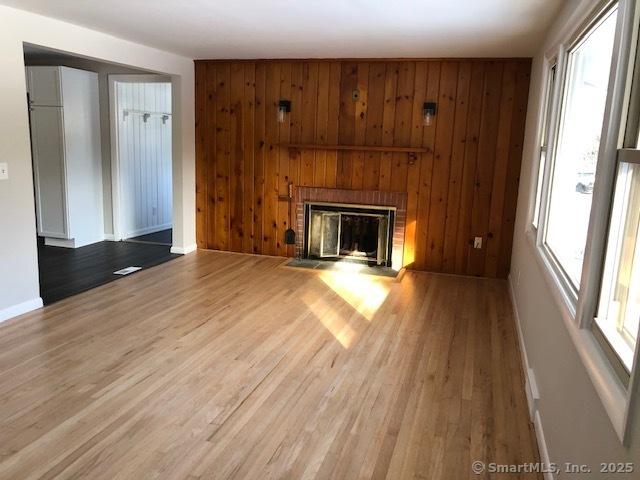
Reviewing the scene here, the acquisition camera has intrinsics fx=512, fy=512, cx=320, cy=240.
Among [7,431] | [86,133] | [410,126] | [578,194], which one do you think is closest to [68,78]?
Answer: [86,133]

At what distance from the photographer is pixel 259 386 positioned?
2887 mm

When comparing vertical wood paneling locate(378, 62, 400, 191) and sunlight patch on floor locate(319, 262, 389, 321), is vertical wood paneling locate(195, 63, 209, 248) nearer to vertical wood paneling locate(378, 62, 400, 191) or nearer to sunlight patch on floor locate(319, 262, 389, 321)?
sunlight patch on floor locate(319, 262, 389, 321)

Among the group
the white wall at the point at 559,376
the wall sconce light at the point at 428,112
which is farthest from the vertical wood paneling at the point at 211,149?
the white wall at the point at 559,376

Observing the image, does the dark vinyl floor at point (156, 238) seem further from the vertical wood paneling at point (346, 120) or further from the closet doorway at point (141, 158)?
the vertical wood paneling at point (346, 120)

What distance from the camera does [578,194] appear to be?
8.67 ft

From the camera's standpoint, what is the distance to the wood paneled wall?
5.20 m

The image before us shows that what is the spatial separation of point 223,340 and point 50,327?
1262 millimetres

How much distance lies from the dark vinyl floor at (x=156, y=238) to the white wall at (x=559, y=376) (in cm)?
446

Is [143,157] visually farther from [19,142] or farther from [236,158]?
[19,142]

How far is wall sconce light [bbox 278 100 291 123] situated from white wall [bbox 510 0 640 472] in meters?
2.63

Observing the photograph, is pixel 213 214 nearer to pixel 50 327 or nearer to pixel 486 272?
pixel 50 327

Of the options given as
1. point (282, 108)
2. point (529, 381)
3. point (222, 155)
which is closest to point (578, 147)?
point (529, 381)

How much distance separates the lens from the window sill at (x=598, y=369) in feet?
4.06

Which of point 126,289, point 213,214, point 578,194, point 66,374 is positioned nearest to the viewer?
point 578,194
